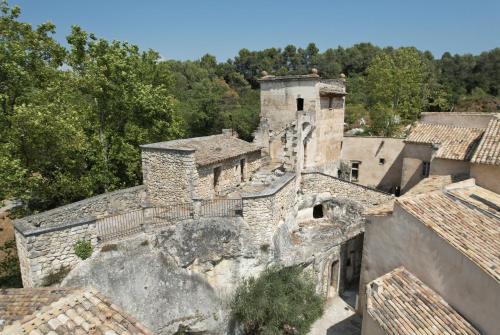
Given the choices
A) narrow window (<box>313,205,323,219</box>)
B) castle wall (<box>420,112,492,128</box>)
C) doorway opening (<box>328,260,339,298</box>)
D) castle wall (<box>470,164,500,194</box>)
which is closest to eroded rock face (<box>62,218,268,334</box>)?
doorway opening (<box>328,260,339,298</box>)

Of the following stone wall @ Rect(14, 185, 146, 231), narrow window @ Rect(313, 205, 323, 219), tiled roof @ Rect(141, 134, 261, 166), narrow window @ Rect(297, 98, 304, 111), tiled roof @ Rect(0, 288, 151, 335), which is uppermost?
narrow window @ Rect(297, 98, 304, 111)

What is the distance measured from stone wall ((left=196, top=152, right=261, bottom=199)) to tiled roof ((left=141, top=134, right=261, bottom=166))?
0.36m

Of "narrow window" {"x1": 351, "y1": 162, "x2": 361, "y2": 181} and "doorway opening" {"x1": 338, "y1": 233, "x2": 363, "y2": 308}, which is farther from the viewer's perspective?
"narrow window" {"x1": 351, "y1": 162, "x2": 361, "y2": 181}

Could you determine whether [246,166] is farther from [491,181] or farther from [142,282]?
[491,181]

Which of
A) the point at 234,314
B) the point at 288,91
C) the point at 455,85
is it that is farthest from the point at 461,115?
the point at 455,85

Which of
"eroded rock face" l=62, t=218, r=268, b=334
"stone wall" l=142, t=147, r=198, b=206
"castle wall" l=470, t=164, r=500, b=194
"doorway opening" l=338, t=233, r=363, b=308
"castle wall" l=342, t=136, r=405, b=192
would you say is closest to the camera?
"eroded rock face" l=62, t=218, r=268, b=334

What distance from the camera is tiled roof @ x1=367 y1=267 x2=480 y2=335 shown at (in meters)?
8.29

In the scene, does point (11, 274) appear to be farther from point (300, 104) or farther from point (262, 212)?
point (300, 104)

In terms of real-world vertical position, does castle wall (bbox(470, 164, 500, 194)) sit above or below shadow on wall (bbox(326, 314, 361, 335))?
above

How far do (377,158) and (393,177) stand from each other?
Answer: 1.72 meters

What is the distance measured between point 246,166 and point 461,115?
1281 cm

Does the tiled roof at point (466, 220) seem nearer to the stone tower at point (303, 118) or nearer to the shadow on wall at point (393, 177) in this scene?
the shadow on wall at point (393, 177)

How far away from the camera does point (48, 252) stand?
9.75 metres

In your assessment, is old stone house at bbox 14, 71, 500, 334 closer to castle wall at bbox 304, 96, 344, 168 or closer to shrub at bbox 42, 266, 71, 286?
shrub at bbox 42, 266, 71, 286
